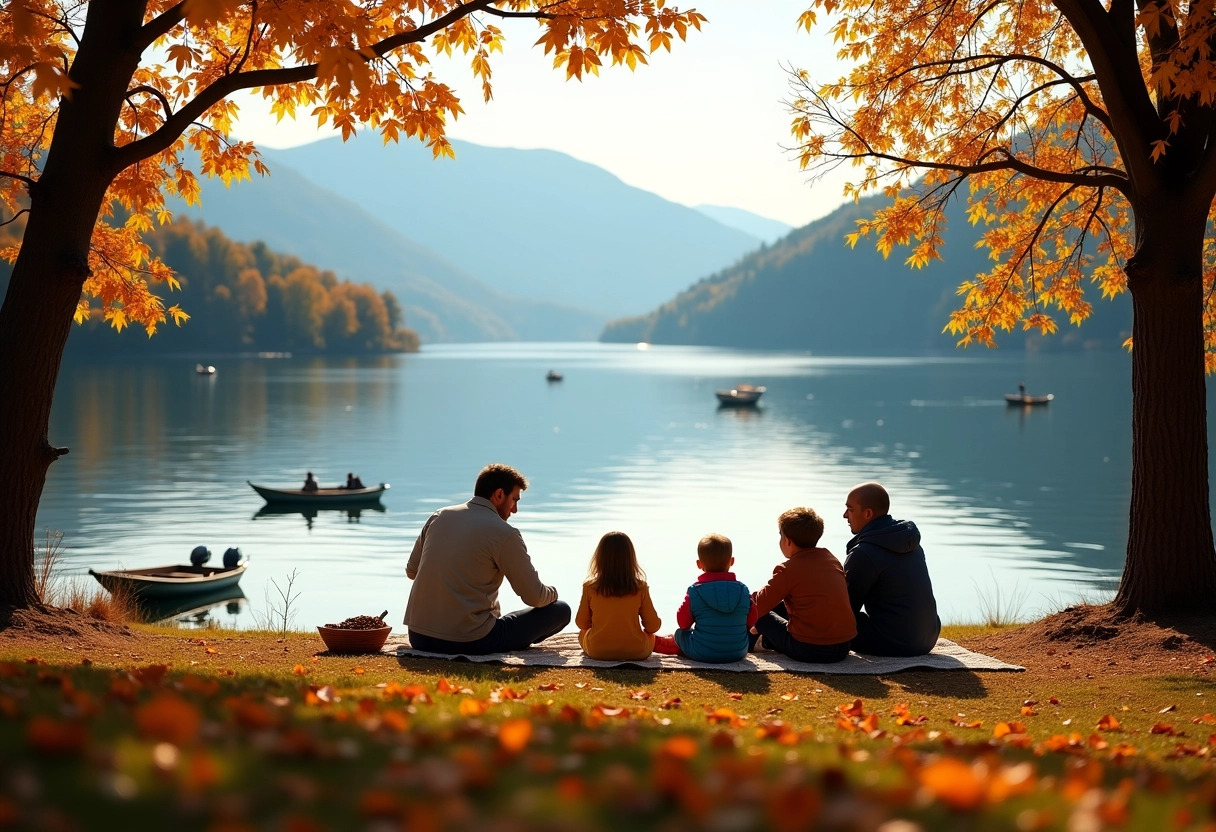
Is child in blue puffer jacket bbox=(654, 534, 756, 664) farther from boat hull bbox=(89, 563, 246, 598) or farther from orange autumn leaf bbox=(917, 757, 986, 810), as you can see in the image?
boat hull bbox=(89, 563, 246, 598)

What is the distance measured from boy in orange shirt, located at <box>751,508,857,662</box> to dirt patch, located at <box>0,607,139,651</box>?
558 centimetres

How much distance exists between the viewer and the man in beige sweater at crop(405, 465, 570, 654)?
8.76 meters

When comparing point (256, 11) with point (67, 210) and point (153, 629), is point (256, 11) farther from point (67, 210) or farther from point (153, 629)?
point (153, 629)

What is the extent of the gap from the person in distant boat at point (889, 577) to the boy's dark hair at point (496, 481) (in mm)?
2740

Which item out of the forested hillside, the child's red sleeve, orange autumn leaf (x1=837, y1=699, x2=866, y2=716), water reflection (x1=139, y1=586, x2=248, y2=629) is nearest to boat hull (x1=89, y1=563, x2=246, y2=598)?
water reflection (x1=139, y1=586, x2=248, y2=629)

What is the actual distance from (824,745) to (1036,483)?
37.2 metres

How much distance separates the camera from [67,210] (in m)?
9.41

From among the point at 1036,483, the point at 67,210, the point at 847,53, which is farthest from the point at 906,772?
the point at 1036,483

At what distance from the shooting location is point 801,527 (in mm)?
9047

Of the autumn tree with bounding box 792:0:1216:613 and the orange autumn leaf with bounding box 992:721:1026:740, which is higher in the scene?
the autumn tree with bounding box 792:0:1216:613

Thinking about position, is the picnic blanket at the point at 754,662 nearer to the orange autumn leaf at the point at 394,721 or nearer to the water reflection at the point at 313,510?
A: the orange autumn leaf at the point at 394,721

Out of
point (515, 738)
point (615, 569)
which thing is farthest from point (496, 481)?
point (515, 738)

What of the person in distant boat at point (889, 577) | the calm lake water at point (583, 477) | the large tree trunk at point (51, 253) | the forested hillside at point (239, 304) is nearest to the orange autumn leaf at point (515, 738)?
the person in distant boat at point (889, 577)

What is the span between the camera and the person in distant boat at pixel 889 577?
30.4 feet
